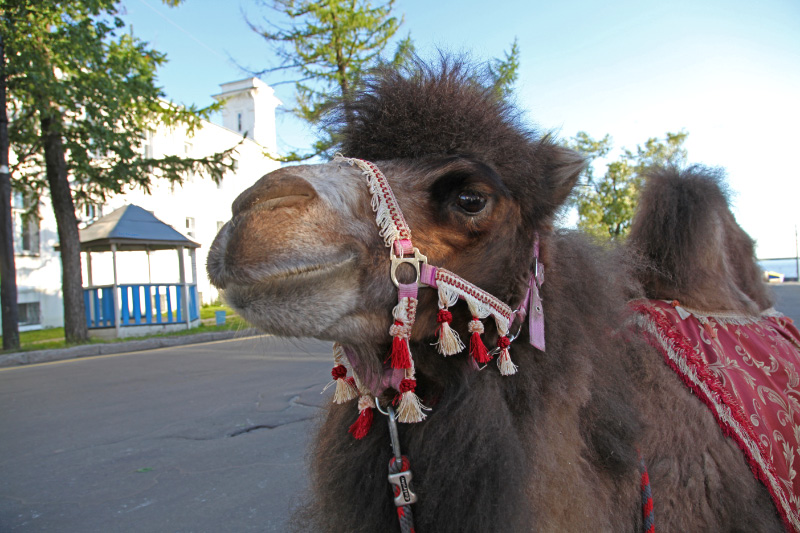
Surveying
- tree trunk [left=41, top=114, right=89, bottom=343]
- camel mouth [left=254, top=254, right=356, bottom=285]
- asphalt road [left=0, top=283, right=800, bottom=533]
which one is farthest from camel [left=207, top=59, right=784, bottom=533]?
tree trunk [left=41, top=114, right=89, bottom=343]

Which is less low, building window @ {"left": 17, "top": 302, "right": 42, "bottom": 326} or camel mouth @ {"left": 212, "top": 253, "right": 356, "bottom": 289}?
camel mouth @ {"left": 212, "top": 253, "right": 356, "bottom": 289}

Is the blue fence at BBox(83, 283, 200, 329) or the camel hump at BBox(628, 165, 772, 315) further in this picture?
the blue fence at BBox(83, 283, 200, 329)

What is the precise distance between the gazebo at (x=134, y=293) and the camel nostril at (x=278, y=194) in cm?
1436

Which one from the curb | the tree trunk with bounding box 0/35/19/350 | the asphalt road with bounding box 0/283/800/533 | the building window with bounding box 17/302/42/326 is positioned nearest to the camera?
the asphalt road with bounding box 0/283/800/533

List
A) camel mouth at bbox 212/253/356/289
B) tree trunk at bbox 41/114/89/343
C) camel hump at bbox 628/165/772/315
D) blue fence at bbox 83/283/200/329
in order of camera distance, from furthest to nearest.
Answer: blue fence at bbox 83/283/200/329 → tree trunk at bbox 41/114/89/343 → camel hump at bbox 628/165/772/315 → camel mouth at bbox 212/253/356/289

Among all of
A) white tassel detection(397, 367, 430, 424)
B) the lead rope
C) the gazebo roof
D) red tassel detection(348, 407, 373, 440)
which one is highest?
the gazebo roof

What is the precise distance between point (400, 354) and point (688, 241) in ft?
5.53

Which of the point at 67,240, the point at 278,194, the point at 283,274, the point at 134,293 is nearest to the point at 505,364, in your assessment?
the point at 283,274

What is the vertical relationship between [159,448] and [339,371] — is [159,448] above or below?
below

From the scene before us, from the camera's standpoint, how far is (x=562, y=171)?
1915 millimetres

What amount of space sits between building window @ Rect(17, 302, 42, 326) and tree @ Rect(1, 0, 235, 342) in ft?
22.5

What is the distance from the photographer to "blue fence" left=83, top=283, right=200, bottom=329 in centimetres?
1445

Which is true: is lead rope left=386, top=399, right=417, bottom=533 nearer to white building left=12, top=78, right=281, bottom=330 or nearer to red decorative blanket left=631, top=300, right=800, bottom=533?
red decorative blanket left=631, top=300, right=800, bottom=533

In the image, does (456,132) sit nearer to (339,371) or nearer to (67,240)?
(339,371)
